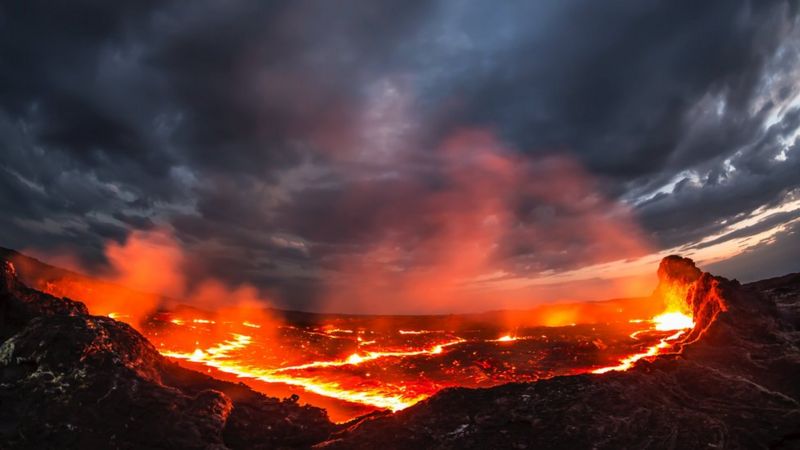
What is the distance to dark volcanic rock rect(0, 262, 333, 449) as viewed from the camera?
8945mm

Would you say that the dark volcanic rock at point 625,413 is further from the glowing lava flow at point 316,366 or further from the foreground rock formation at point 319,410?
the glowing lava flow at point 316,366

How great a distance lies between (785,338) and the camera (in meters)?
16.5

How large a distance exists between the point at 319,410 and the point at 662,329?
87.6ft

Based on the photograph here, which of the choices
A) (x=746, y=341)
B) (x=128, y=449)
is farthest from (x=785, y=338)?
(x=128, y=449)

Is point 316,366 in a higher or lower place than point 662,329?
higher

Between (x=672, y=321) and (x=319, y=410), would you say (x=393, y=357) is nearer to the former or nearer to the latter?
(x=319, y=410)

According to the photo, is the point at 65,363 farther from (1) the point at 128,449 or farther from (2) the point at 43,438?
(1) the point at 128,449

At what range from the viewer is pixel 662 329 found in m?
27.7

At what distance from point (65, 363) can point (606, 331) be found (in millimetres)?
33080

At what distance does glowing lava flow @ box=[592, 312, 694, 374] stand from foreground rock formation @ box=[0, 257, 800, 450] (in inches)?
168

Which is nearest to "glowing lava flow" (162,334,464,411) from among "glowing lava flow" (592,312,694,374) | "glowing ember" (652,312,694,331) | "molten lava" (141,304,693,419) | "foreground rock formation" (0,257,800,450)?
"molten lava" (141,304,693,419)

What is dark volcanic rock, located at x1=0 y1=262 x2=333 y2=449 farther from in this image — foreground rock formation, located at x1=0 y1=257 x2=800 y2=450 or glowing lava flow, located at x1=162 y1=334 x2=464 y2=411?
glowing lava flow, located at x1=162 y1=334 x2=464 y2=411

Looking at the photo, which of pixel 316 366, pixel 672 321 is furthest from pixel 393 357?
pixel 672 321

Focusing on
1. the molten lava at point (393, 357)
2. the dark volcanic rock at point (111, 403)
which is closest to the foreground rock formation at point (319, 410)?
the dark volcanic rock at point (111, 403)
